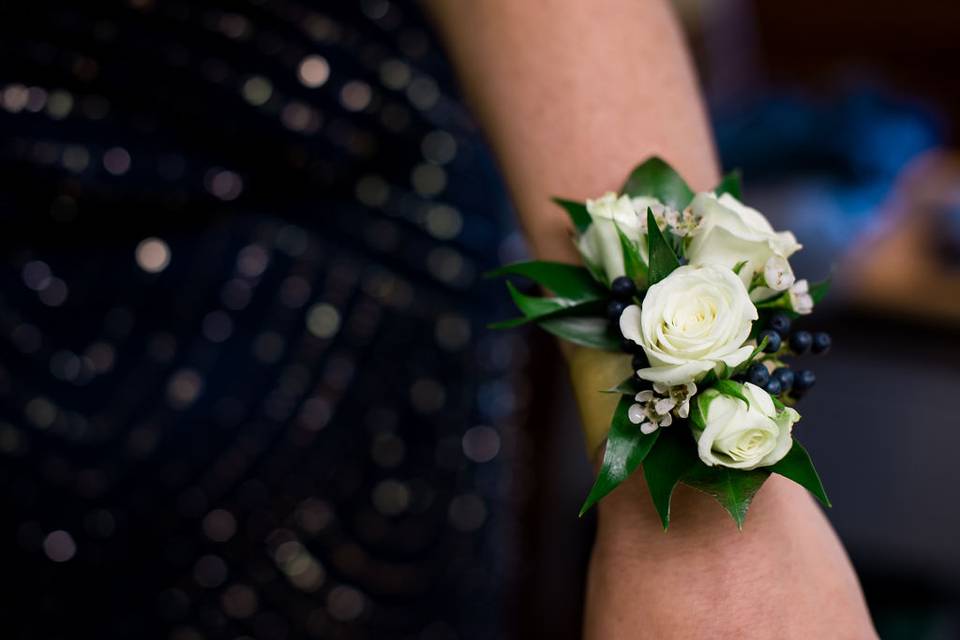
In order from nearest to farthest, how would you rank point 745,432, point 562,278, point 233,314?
point 745,432 < point 562,278 < point 233,314

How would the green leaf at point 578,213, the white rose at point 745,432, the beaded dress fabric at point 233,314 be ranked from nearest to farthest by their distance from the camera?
the white rose at point 745,432, the green leaf at point 578,213, the beaded dress fabric at point 233,314

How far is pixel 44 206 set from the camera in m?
0.78

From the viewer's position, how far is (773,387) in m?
0.49

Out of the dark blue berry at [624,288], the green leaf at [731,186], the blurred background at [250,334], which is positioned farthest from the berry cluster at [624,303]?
the blurred background at [250,334]

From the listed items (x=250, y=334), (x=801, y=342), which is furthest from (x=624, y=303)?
(x=250, y=334)

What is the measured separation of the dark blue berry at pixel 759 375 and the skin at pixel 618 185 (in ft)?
0.23

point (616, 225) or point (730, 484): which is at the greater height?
point (616, 225)

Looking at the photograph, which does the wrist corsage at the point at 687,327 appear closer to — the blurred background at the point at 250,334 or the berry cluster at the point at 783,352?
the berry cluster at the point at 783,352

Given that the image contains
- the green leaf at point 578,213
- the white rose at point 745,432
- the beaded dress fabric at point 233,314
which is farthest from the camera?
the beaded dress fabric at point 233,314

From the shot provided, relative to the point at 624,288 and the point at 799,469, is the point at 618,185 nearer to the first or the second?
the point at 624,288

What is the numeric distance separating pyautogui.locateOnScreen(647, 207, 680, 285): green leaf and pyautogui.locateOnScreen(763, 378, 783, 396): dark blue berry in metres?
0.08

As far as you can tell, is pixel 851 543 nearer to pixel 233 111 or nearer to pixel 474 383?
pixel 474 383

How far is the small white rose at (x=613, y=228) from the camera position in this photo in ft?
1.70

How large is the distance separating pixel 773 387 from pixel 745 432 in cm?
5
